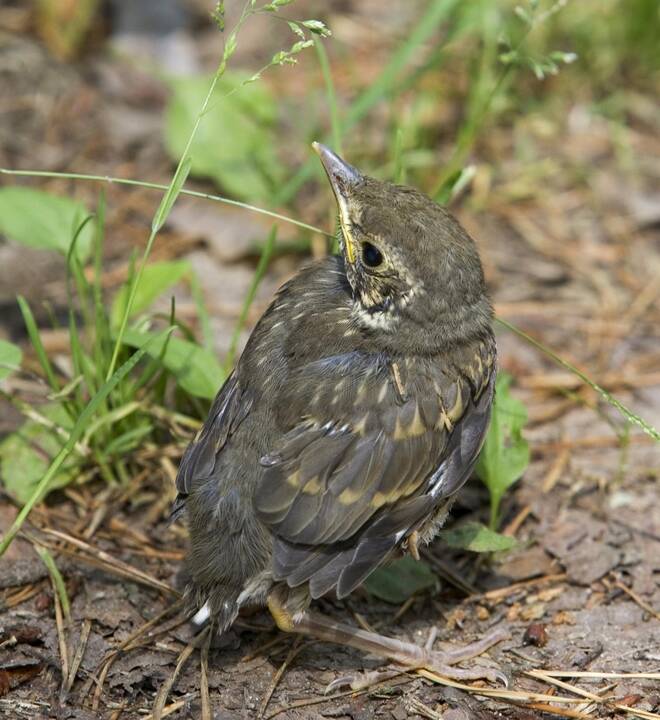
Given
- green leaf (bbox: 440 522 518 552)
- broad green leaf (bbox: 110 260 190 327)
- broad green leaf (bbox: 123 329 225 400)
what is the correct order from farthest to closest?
broad green leaf (bbox: 110 260 190 327)
broad green leaf (bbox: 123 329 225 400)
green leaf (bbox: 440 522 518 552)

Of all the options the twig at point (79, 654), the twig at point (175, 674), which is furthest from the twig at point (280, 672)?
the twig at point (79, 654)

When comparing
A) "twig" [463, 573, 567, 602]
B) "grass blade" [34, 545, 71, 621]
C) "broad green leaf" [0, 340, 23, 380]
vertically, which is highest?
"broad green leaf" [0, 340, 23, 380]

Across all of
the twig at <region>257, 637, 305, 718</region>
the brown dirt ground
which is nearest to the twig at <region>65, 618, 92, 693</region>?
the brown dirt ground

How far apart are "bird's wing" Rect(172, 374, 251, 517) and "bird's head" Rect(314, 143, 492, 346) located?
497mm

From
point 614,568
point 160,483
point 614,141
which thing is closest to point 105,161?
point 160,483

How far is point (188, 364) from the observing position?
426 centimetres

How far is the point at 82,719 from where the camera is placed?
11.4ft

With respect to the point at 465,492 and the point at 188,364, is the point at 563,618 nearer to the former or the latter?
the point at 465,492

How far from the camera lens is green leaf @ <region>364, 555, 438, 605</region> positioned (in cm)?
416

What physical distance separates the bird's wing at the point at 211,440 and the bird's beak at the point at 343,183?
1.99ft

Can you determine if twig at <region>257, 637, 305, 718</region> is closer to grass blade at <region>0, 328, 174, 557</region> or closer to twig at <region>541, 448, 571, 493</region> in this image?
grass blade at <region>0, 328, 174, 557</region>

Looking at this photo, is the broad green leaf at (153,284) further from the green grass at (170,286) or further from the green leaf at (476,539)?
the green leaf at (476,539)

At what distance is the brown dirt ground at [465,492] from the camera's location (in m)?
3.73

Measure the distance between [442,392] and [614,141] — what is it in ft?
11.5
